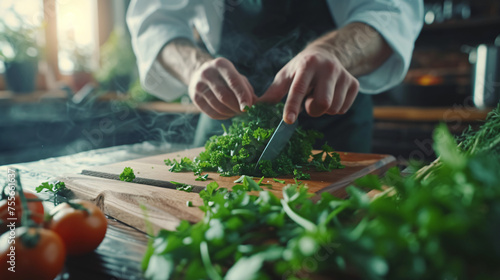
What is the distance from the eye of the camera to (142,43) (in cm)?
181

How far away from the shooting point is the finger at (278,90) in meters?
1.22

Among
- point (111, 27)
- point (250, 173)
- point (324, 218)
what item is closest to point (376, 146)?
point (250, 173)

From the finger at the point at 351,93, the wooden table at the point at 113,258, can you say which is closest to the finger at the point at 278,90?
the finger at the point at 351,93

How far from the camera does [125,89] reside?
421cm

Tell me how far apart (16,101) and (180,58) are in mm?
2292

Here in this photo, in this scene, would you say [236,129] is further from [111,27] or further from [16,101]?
[111,27]

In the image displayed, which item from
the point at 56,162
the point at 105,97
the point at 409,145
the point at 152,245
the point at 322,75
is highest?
the point at 322,75

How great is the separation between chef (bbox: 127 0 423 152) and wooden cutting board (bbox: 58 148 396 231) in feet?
0.73

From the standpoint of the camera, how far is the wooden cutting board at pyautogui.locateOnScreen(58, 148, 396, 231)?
831 millimetres

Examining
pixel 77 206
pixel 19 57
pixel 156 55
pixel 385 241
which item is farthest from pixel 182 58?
pixel 19 57

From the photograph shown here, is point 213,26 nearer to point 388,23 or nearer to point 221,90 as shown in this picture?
point 221,90

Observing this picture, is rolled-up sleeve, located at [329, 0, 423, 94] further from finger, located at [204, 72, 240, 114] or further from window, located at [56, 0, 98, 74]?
window, located at [56, 0, 98, 74]

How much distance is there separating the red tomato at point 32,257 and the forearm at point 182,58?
1.07m

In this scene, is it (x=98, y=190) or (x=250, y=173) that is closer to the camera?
(x=98, y=190)
